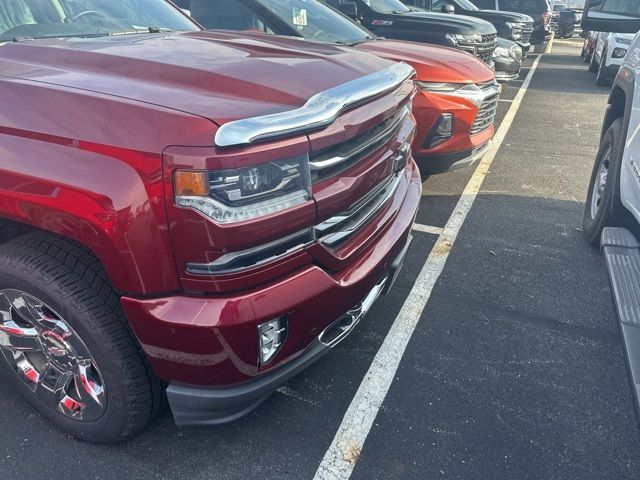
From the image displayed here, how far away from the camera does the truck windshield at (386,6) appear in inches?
284

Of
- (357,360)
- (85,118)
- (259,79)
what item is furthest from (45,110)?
(357,360)

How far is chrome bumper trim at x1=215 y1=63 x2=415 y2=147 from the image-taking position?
1.61 meters

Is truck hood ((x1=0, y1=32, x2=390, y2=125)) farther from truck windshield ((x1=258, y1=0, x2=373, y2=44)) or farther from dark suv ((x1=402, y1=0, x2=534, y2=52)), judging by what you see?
dark suv ((x1=402, y1=0, x2=534, y2=52))

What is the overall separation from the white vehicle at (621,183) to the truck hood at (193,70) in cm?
166

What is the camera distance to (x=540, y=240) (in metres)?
4.11

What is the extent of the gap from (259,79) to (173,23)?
69.6 inches

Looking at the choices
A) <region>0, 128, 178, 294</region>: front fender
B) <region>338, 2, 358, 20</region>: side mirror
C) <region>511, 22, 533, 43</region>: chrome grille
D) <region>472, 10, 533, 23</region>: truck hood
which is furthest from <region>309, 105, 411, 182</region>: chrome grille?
<region>511, 22, 533, 43</region>: chrome grille

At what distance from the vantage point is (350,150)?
2.00 meters

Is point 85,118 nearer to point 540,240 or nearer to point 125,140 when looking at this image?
point 125,140

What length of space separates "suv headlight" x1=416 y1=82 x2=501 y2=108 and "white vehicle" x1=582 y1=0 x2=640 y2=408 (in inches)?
40.1

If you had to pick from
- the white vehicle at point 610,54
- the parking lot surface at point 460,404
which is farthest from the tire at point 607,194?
the white vehicle at point 610,54

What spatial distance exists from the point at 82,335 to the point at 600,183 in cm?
377

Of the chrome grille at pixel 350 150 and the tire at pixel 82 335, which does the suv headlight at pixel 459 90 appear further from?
the tire at pixel 82 335

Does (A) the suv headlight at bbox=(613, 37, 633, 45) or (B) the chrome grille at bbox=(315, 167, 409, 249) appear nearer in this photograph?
(B) the chrome grille at bbox=(315, 167, 409, 249)
